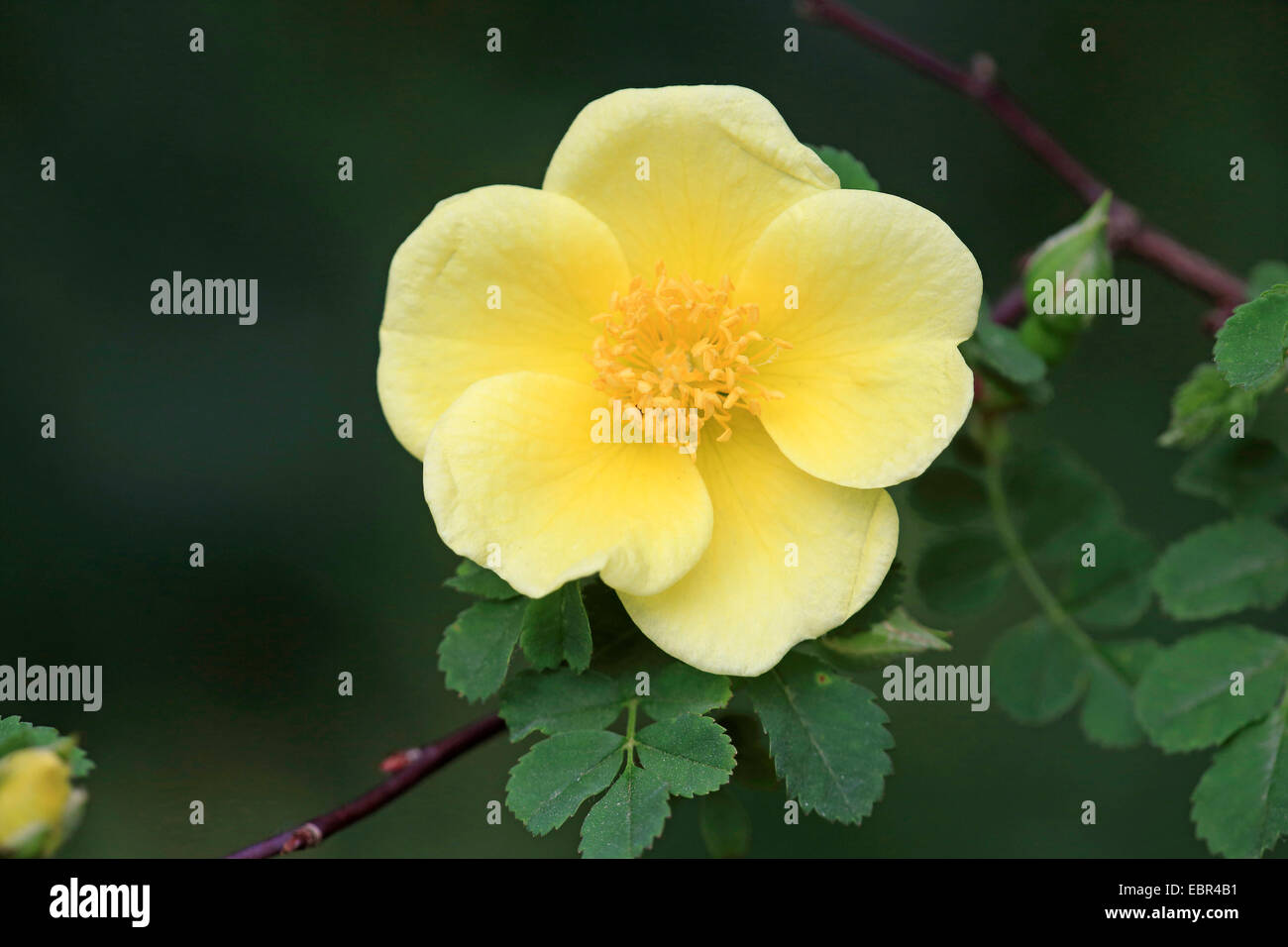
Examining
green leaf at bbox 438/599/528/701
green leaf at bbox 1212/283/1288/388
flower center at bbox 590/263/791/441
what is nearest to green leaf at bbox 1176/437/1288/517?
green leaf at bbox 1212/283/1288/388

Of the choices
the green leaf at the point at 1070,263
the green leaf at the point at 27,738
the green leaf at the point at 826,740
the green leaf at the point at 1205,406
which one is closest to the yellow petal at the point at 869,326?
the green leaf at the point at 826,740

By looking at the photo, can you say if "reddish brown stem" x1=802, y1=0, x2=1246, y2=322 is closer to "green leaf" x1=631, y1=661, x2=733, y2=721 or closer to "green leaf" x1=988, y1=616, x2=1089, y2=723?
"green leaf" x1=988, y1=616, x2=1089, y2=723

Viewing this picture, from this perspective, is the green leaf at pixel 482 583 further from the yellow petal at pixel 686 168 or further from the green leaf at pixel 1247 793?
the green leaf at pixel 1247 793

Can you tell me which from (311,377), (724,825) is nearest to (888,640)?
(724,825)

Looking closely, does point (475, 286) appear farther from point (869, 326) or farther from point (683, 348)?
point (869, 326)

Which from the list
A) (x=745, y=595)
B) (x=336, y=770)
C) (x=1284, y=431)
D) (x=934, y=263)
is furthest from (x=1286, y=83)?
(x=336, y=770)
